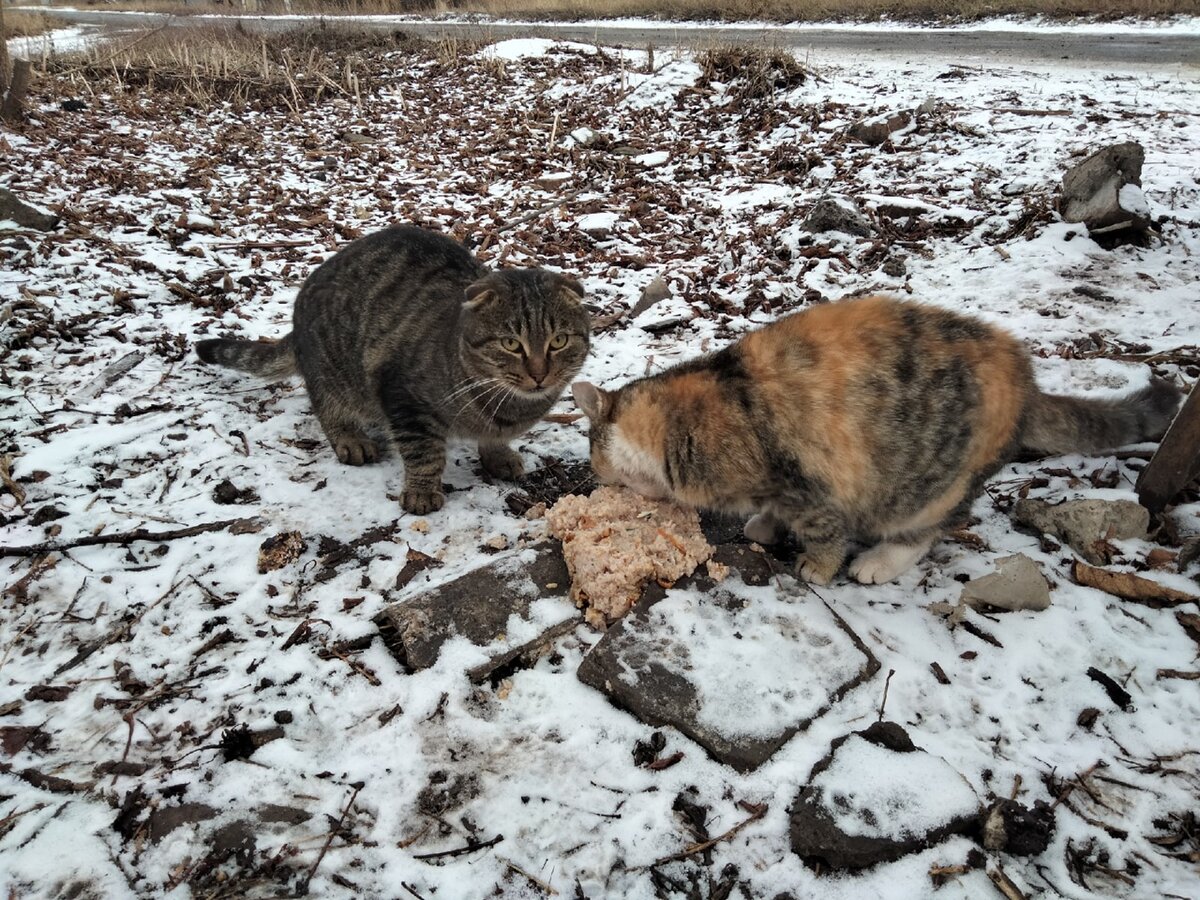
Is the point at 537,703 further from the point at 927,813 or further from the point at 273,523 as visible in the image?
the point at 273,523

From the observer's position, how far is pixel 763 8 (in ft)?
74.7

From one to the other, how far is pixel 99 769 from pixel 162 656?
1.92ft

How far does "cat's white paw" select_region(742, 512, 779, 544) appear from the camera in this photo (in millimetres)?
3914

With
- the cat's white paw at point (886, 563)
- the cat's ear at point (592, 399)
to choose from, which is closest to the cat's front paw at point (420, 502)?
the cat's ear at point (592, 399)

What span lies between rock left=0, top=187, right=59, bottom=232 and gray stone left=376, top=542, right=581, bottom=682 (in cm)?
662

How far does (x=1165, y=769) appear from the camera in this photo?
2531 mm

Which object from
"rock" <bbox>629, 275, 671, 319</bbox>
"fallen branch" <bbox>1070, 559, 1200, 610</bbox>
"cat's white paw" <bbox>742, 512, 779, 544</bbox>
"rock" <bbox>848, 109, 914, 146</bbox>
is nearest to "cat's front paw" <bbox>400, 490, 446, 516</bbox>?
"cat's white paw" <bbox>742, 512, 779, 544</bbox>

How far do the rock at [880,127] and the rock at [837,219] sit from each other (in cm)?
220

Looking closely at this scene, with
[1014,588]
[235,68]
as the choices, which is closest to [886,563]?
[1014,588]

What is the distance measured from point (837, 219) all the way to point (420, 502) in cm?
520

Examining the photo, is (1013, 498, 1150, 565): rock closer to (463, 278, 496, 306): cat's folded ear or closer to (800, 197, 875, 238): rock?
(463, 278, 496, 306): cat's folded ear

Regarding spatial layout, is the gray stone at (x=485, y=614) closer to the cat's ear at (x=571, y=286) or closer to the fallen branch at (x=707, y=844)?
the fallen branch at (x=707, y=844)

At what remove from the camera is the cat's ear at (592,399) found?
12.1 ft

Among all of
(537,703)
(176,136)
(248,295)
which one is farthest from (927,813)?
(176,136)
